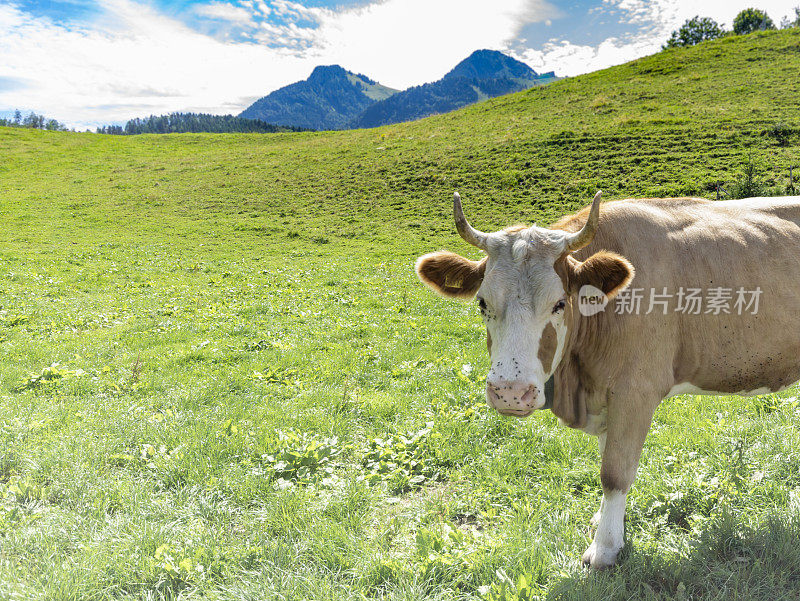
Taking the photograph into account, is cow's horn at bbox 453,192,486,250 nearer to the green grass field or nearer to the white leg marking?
the white leg marking

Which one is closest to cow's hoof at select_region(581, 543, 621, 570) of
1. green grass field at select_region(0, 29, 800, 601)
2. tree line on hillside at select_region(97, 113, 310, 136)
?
green grass field at select_region(0, 29, 800, 601)

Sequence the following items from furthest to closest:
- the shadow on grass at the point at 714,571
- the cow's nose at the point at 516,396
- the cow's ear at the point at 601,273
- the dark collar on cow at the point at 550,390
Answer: the dark collar on cow at the point at 550,390 < the cow's ear at the point at 601,273 < the shadow on grass at the point at 714,571 < the cow's nose at the point at 516,396

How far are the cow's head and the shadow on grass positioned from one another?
1512mm

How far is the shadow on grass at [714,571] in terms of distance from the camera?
353 centimetres

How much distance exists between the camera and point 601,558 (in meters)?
3.85

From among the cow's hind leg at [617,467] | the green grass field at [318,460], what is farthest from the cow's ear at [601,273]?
the green grass field at [318,460]

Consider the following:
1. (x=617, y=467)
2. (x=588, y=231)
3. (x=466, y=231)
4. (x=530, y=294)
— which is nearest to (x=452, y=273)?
(x=466, y=231)

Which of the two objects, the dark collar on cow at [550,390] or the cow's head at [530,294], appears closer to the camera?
the cow's head at [530,294]

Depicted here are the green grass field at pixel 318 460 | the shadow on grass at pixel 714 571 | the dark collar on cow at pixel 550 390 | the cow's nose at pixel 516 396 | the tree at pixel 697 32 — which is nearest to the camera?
the cow's nose at pixel 516 396

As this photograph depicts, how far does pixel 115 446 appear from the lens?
568 centimetres

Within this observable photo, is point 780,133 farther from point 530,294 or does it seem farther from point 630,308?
point 530,294

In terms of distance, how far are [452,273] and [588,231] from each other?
4.12ft

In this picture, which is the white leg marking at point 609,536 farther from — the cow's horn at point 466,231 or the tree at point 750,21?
the tree at point 750,21

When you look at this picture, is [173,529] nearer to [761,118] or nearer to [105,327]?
[105,327]
